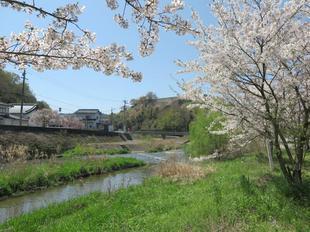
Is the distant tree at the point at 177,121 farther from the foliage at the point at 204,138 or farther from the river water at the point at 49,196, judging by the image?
the river water at the point at 49,196

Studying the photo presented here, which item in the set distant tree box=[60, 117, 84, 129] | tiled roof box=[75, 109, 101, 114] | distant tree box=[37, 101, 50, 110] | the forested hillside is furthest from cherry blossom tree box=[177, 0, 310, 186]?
tiled roof box=[75, 109, 101, 114]

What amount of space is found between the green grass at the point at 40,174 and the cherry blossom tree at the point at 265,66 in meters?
10.2

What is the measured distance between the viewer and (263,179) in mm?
11992

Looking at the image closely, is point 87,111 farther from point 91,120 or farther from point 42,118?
point 42,118

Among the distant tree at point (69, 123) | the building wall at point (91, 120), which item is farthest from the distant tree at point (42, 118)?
the building wall at point (91, 120)

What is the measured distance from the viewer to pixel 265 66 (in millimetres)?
8609

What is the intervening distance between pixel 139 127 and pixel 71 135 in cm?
7287

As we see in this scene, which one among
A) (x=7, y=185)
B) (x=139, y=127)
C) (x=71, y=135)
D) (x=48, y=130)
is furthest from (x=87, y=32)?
(x=139, y=127)

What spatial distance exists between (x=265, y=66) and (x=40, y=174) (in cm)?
1294

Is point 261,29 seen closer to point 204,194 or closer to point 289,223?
point 289,223

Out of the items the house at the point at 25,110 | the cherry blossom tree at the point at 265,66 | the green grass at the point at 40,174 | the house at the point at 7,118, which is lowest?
Answer: the green grass at the point at 40,174

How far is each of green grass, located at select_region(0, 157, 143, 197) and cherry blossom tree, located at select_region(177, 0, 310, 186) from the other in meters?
10.2

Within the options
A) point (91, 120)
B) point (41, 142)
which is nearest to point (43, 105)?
point (91, 120)

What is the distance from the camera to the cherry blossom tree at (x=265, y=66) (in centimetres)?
830
